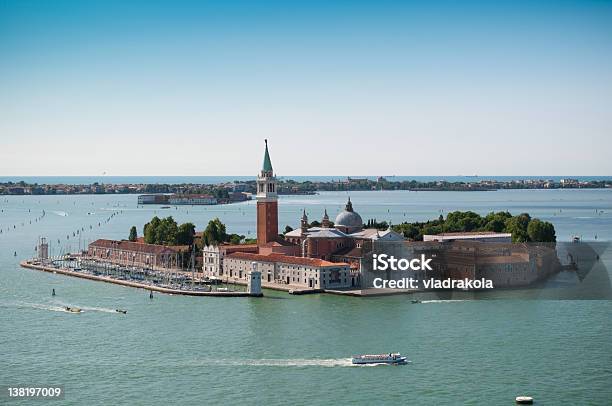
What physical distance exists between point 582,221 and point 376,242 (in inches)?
866

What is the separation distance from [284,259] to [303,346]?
21.2ft

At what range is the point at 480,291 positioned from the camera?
16219mm

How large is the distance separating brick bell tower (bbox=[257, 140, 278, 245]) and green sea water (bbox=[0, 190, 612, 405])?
365 cm

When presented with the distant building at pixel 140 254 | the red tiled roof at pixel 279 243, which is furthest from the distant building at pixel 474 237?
the distant building at pixel 140 254

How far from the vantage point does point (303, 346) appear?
11734 mm

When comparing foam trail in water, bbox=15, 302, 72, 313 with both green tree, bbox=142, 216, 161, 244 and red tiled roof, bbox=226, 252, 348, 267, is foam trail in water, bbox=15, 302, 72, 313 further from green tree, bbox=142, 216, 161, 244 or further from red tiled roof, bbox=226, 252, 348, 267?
green tree, bbox=142, 216, 161, 244

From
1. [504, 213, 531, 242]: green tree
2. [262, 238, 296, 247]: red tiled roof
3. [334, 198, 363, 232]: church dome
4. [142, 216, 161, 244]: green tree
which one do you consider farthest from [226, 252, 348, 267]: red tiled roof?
[504, 213, 531, 242]: green tree

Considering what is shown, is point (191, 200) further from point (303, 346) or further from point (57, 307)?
point (303, 346)

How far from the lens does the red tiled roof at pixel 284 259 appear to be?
1752cm

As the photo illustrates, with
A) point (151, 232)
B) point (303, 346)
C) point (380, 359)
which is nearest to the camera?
point (380, 359)

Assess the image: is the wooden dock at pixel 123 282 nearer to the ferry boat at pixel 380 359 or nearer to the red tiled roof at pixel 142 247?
the red tiled roof at pixel 142 247

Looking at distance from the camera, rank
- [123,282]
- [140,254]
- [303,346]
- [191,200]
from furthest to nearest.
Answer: [191,200]
[140,254]
[123,282]
[303,346]

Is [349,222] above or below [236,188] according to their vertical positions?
above

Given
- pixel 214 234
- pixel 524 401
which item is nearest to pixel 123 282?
pixel 214 234
